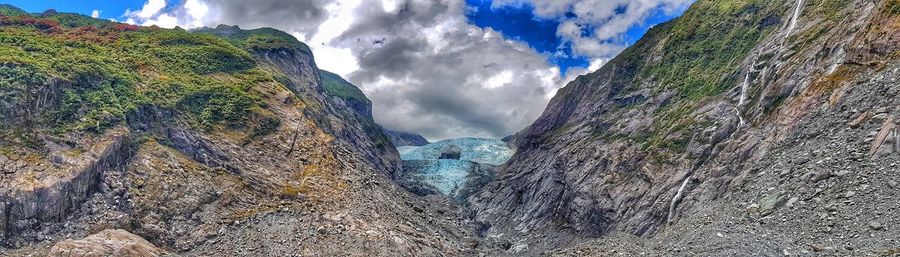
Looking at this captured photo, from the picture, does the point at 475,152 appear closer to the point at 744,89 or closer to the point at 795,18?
the point at 795,18

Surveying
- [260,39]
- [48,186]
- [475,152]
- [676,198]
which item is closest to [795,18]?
[676,198]

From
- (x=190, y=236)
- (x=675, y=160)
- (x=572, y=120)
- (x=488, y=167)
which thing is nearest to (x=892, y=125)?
(x=675, y=160)

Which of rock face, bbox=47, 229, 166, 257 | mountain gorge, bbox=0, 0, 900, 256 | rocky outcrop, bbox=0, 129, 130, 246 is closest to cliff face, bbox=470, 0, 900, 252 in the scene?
mountain gorge, bbox=0, 0, 900, 256

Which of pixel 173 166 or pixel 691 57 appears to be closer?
pixel 173 166

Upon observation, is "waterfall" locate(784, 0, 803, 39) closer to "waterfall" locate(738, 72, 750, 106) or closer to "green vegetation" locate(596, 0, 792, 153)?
"green vegetation" locate(596, 0, 792, 153)

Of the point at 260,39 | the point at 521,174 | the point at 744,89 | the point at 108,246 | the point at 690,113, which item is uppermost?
the point at 260,39

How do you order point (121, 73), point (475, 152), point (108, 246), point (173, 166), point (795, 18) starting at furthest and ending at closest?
1. point (475, 152)
2. point (121, 73)
3. point (795, 18)
4. point (173, 166)
5. point (108, 246)

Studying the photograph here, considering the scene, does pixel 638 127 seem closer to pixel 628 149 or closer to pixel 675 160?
pixel 628 149
